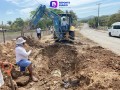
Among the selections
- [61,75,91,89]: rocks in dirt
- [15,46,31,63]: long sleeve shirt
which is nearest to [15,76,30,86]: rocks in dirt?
[15,46,31,63]: long sleeve shirt

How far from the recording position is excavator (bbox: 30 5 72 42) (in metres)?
21.4

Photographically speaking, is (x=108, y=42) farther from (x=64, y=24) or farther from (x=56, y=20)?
(x=56, y=20)

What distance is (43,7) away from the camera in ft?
69.8

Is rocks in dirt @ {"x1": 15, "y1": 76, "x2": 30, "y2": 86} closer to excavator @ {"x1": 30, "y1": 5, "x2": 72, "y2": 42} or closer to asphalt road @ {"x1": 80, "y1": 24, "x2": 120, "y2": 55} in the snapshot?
asphalt road @ {"x1": 80, "y1": 24, "x2": 120, "y2": 55}

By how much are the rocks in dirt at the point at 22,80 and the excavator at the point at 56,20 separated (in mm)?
10964

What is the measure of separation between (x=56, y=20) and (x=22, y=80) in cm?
1254

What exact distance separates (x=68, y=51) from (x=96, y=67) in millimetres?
7356

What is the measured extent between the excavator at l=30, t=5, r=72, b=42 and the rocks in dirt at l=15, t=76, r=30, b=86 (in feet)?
36.0

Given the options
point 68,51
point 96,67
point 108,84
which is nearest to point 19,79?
point 96,67

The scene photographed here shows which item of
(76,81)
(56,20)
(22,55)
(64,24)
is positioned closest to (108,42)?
(64,24)

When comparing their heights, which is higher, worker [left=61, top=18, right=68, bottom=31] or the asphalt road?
worker [left=61, top=18, right=68, bottom=31]

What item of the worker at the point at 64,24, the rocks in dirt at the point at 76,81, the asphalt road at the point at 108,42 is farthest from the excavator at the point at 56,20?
the rocks in dirt at the point at 76,81

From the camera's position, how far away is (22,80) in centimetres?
1045

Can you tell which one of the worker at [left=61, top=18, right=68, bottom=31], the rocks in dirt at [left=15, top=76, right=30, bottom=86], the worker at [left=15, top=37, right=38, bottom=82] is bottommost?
the rocks in dirt at [left=15, top=76, right=30, bottom=86]
